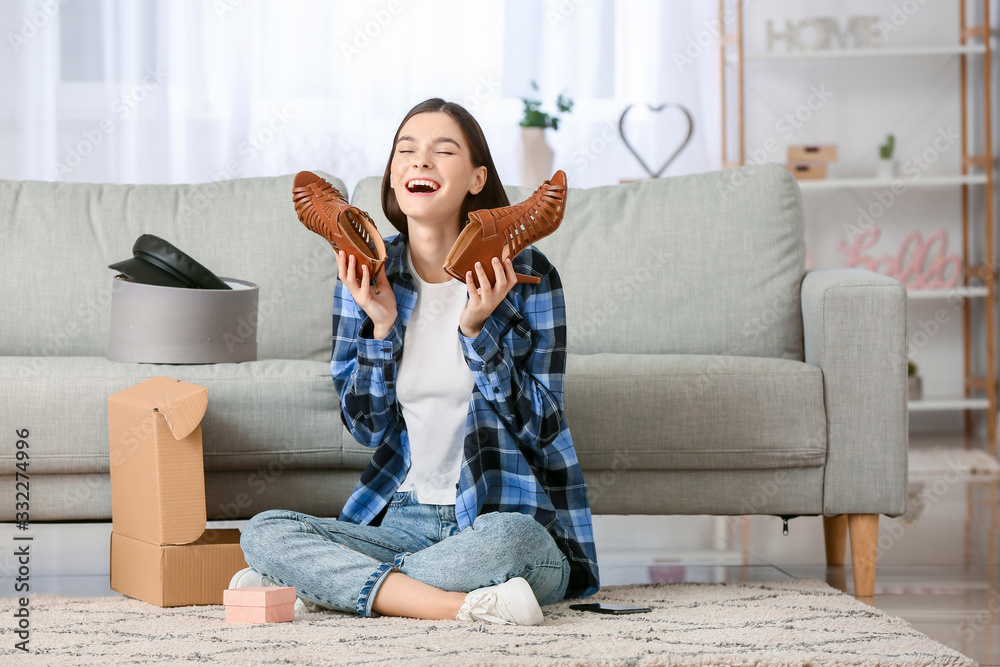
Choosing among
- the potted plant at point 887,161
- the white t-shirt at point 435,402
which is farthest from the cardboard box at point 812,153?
the white t-shirt at point 435,402

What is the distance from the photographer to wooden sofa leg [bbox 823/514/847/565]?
185cm

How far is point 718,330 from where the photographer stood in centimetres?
202

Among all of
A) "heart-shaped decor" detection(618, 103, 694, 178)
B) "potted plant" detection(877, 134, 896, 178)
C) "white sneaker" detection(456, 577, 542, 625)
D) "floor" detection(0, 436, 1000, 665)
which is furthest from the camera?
"potted plant" detection(877, 134, 896, 178)

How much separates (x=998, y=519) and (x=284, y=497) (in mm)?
1667

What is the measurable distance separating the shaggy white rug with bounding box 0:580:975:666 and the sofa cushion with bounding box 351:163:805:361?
0.67 metres

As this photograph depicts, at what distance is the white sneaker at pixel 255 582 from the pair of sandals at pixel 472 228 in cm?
43

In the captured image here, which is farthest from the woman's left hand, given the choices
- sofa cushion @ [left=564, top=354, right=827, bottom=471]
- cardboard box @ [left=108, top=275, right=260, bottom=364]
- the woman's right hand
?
cardboard box @ [left=108, top=275, right=260, bottom=364]

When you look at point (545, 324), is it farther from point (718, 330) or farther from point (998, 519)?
point (998, 519)

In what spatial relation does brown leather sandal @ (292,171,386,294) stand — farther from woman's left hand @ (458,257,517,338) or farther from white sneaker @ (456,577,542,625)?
white sneaker @ (456,577,542,625)

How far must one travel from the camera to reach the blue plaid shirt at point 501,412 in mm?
1366

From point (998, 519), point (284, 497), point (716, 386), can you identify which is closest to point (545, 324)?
point (716, 386)

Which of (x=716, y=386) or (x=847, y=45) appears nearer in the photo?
→ (x=716, y=386)

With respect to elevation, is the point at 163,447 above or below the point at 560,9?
below

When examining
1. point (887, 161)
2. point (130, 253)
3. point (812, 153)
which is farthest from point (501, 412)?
point (887, 161)
